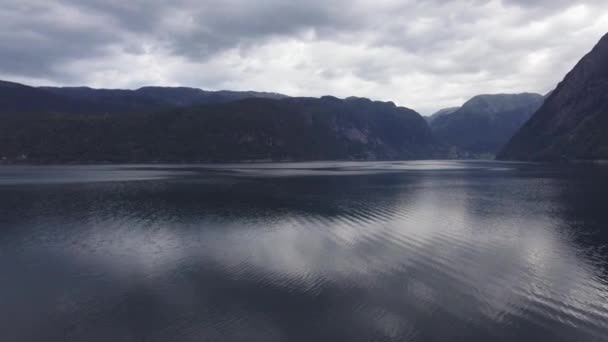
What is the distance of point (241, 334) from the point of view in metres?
18.1

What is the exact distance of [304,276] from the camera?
27531 millimetres

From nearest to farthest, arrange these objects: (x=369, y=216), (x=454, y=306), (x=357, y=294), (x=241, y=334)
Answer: (x=241, y=334)
(x=454, y=306)
(x=357, y=294)
(x=369, y=216)

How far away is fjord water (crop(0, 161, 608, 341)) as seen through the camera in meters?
19.0

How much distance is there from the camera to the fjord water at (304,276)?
19.0m

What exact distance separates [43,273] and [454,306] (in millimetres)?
32749

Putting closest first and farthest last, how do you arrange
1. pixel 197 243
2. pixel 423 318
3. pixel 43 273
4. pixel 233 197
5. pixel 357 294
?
pixel 423 318 → pixel 357 294 → pixel 43 273 → pixel 197 243 → pixel 233 197

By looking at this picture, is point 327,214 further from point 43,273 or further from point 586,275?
point 43,273

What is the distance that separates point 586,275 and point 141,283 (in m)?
35.8

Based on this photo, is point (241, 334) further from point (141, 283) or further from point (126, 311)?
point (141, 283)

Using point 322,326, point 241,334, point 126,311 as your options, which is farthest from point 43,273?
point 322,326

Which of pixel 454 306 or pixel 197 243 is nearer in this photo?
pixel 454 306

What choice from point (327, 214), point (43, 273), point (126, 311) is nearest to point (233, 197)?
point (327, 214)

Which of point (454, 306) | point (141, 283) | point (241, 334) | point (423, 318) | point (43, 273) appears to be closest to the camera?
point (241, 334)

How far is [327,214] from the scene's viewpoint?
5662 centimetres
